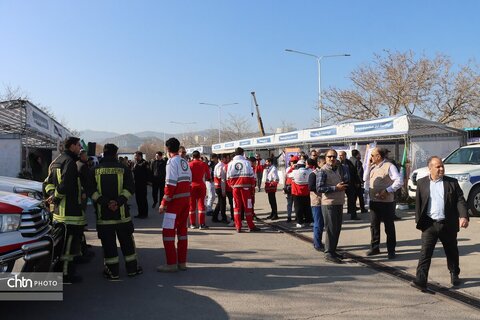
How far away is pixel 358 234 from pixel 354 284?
152 inches

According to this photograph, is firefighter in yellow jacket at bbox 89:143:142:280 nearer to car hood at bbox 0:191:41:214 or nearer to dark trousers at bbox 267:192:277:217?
car hood at bbox 0:191:41:214

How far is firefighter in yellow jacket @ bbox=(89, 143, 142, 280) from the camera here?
5895 mm

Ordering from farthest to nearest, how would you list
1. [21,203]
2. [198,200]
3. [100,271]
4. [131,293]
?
[198,200] < [100,271] < [131,293] < [21,203]

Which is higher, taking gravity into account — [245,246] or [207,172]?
[207,172]

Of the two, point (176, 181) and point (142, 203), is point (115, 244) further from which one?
point (142, 203)

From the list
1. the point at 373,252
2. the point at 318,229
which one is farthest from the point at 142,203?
the point at 373,252

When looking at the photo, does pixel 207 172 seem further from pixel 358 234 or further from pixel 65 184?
pixel 65 184

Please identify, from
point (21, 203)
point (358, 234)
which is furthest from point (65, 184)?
point (358, 234)

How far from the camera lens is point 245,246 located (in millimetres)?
8422

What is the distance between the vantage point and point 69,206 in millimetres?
5969

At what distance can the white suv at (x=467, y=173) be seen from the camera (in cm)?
1129

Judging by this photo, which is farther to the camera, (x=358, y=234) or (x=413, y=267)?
(x=358, y=234)

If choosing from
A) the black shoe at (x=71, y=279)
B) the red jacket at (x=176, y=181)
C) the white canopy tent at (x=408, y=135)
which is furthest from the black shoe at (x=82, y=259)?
the white canopy tent at (x=408, y=135)

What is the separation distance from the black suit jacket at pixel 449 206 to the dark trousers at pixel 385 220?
1.60 meters
